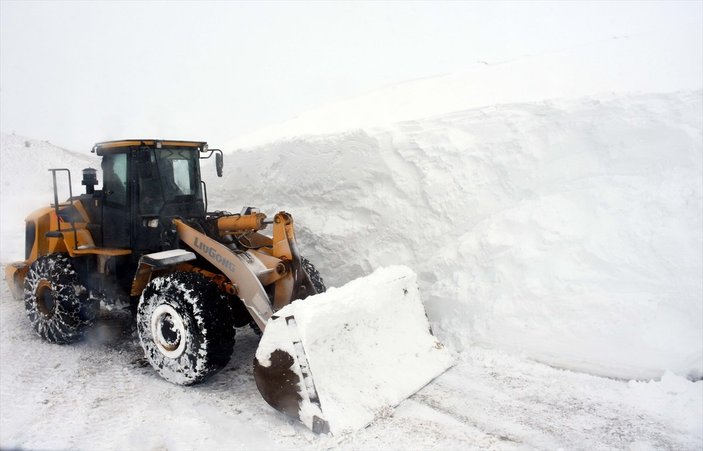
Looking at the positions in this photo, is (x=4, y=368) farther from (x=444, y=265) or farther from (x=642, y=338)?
(x=642, y=338)

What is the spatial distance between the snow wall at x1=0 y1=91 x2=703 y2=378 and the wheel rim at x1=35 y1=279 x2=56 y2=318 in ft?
9.97

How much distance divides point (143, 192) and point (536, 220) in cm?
439

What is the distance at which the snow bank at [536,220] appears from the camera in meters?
4.79

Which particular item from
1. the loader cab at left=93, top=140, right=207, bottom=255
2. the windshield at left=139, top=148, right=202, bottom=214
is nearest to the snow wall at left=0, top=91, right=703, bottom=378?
the windshield at left=139, top=148, right=202, bottom=214

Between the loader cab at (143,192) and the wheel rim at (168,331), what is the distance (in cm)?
93

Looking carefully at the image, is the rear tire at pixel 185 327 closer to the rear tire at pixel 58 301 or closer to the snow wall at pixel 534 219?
the rear tire at pixel 58 301

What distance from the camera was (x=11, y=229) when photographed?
11.9m

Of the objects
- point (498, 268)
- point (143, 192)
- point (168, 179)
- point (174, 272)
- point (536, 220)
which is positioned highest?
point (168, 179)

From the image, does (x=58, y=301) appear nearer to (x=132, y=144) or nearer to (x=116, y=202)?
(x=116, y=202)

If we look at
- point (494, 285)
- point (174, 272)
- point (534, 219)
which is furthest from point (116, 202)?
point (534, 219)

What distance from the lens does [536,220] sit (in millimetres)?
5637

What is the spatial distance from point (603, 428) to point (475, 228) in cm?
277

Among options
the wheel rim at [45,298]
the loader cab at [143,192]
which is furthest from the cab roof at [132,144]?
the wheel rim at [45,298]

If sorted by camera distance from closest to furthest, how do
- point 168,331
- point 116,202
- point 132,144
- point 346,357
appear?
point 346,357 < point 168,331 < point 132,144 < point 116,202
